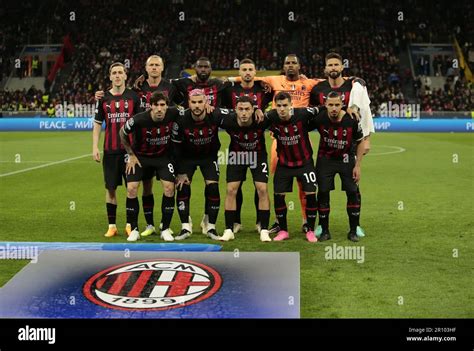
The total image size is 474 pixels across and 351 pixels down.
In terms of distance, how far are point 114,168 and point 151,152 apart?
1.85 feet

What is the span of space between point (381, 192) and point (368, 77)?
2271 centimetres

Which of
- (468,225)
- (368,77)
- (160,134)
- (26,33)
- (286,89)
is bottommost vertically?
(468,225)

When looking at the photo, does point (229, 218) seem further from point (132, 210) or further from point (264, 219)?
point (132, 210)

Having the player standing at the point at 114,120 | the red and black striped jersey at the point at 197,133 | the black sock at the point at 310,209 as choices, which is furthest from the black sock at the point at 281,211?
the player standing at the point at 114,120

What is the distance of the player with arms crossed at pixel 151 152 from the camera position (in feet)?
21.6

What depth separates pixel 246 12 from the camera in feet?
119

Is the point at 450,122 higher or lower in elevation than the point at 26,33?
lower

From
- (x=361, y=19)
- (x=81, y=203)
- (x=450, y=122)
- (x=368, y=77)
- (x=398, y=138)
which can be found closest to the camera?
(x=81, y=203)

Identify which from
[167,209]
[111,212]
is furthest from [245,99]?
[111,212]

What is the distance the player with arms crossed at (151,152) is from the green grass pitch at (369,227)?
0.38 meters

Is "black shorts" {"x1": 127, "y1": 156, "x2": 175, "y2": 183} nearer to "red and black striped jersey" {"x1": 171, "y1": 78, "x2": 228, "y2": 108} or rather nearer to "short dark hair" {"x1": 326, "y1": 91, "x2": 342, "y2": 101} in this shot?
"red and black striped jersey" {"x1": 171, "y1": 78, "x2": 228, "y2": 108}

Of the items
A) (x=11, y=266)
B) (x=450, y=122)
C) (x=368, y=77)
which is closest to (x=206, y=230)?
(x=11, y=266)

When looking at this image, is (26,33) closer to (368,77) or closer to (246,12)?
(246,12)

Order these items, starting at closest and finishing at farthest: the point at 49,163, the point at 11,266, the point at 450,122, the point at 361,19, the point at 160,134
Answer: the point at 11,266
the point at 160,134
the point at 49,163
the point at 450,122
the point at 361,19
